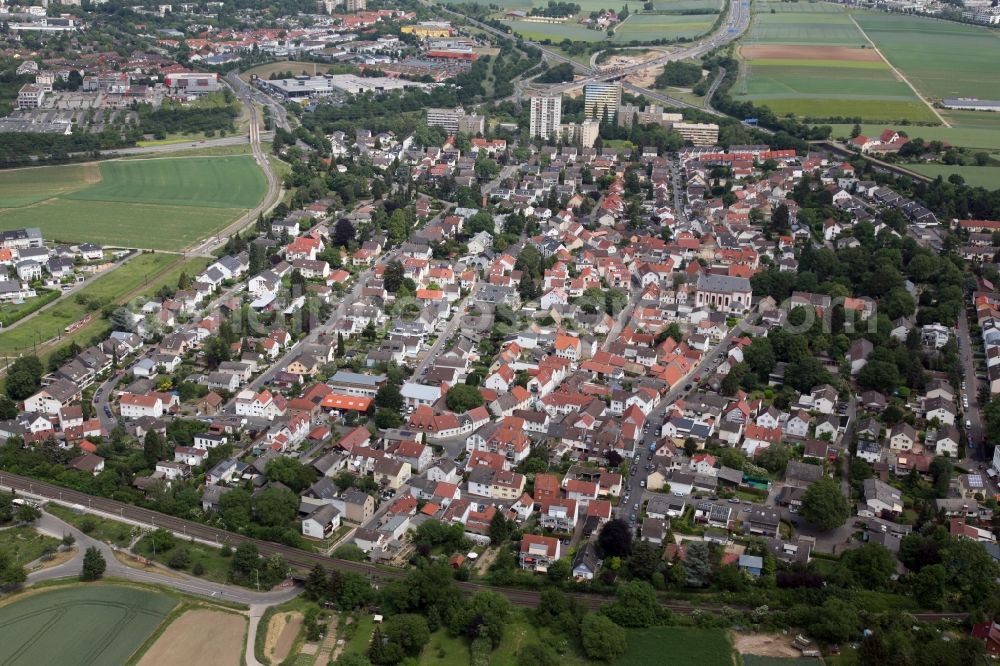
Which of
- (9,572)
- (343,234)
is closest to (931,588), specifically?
(9,572)

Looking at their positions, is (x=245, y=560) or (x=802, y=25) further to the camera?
(x=802, y=25)

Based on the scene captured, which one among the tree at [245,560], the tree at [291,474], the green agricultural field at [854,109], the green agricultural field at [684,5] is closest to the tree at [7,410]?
the tree at [291,474]

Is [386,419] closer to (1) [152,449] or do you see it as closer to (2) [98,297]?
(1) [152,449]

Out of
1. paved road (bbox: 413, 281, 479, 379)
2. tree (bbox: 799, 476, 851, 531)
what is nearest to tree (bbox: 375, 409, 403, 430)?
paved road (bbox: 413, 281, 479, 379)

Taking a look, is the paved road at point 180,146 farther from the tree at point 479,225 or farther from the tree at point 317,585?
the tree at point 317,585

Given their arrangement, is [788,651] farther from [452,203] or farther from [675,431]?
[452,203]
